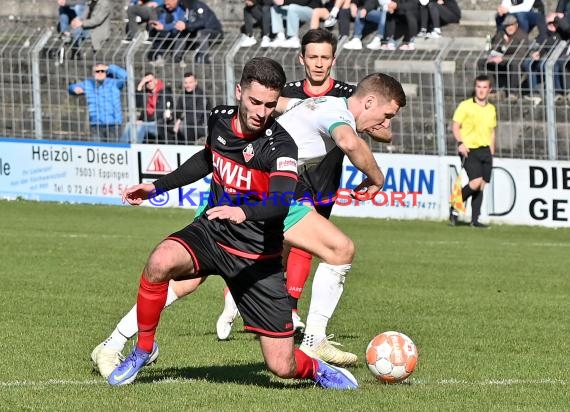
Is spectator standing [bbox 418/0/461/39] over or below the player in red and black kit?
over

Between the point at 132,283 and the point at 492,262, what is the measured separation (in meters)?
4.85

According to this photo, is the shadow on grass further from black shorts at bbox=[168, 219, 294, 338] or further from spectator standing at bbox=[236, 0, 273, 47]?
spectator standing at bbox=[236, 0, 273, 47]

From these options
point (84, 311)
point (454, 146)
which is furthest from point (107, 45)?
point (84, 311)

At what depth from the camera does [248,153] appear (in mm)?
7480

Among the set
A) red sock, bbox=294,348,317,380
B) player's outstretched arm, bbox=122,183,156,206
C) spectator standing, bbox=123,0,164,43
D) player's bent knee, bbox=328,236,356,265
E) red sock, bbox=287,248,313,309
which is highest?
spectator standing, bbox=123,0,164,43

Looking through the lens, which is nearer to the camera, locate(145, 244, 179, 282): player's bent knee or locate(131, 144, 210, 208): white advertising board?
locate(145, 244, 179, 282): player's bent knee

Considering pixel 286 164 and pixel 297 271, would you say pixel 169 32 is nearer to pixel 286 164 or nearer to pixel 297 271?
pixel 297 271

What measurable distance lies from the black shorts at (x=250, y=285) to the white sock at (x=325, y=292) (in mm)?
1265

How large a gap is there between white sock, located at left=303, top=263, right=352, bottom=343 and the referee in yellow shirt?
11416 mm

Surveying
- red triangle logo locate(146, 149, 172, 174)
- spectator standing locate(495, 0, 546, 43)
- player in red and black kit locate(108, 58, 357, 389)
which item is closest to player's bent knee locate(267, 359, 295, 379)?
player in red and black kit locate(108, 58, 357, 389)

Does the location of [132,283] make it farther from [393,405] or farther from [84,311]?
[393,405]

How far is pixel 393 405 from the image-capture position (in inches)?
286

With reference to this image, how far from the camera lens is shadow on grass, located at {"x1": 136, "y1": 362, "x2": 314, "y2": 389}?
8016 millimetres

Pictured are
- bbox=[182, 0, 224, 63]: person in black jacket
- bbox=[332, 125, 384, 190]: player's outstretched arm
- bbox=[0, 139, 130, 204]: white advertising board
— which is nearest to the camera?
bbox=[332, 125, 384, 190]: player's outstretched arm
